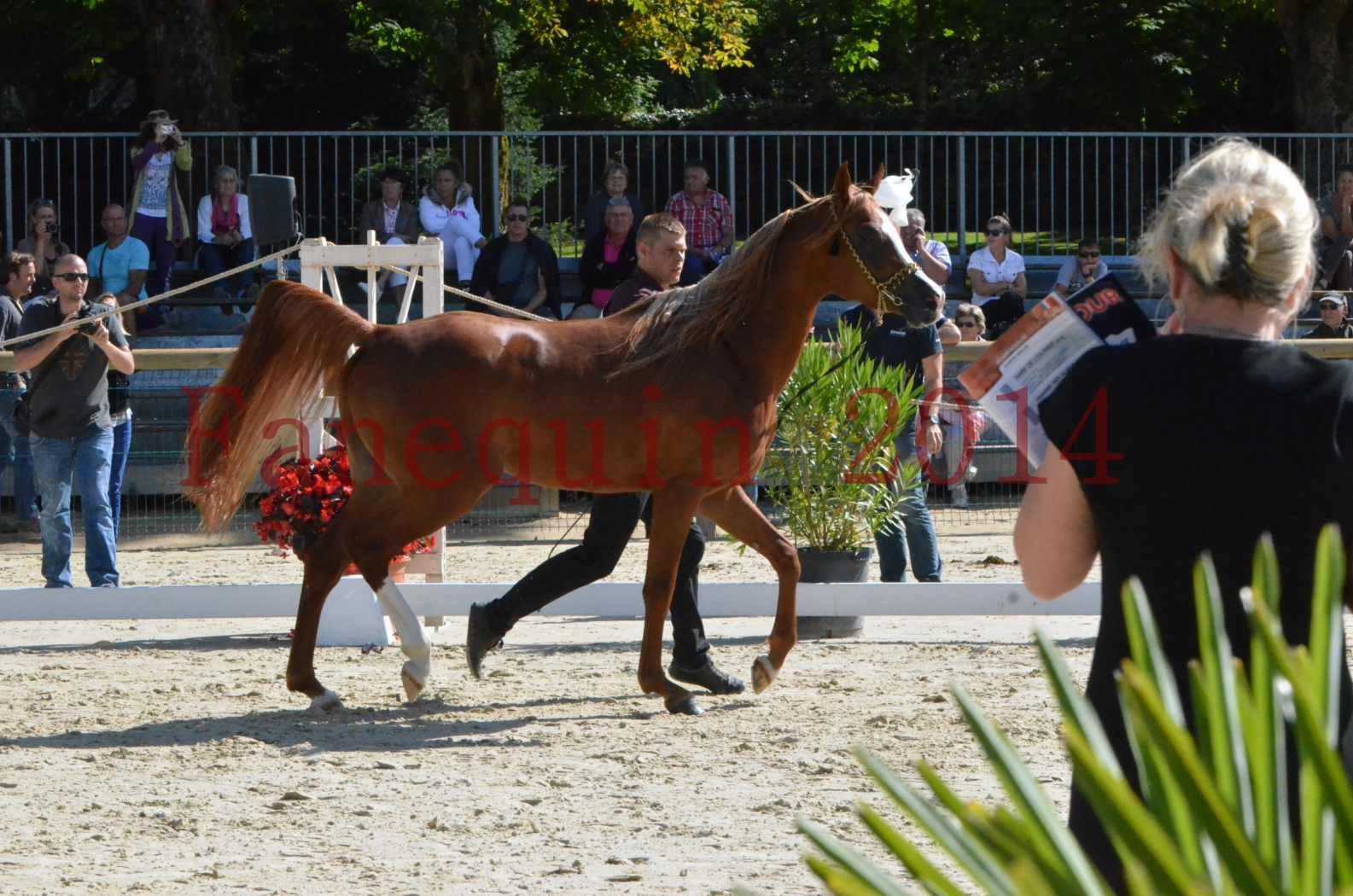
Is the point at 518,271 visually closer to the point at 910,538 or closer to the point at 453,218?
the point at 453,218

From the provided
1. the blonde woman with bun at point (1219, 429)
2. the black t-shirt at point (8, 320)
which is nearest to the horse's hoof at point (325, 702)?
the blonde woman with bun at point (1219, 429)

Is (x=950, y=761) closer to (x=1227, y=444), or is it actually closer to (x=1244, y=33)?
(x=1227, y=444)

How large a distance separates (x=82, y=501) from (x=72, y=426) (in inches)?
15.0

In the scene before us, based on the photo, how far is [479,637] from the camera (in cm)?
676

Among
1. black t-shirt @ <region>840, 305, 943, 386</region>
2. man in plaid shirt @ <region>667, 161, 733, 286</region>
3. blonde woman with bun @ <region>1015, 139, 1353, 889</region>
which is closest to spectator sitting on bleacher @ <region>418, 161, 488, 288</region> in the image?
man in plaid shirt @ <region>667, 161, 733, 286</region>

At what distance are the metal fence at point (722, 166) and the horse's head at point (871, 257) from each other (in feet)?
28.3

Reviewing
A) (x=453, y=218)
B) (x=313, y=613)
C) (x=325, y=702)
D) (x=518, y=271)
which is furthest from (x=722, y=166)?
(x=325, y=702)

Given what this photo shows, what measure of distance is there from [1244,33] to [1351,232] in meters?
9.40

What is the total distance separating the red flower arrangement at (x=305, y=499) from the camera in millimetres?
7434

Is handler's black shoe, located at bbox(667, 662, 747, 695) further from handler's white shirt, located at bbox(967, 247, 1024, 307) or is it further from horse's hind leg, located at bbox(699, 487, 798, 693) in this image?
handler's white shirt, located at bbox(967, 247, 1024, 307)

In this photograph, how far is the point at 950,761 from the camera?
542 cm

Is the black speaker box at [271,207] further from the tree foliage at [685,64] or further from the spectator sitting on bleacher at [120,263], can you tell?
the tree foliage at [685,64]

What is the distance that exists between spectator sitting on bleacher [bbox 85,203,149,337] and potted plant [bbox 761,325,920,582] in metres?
7.54

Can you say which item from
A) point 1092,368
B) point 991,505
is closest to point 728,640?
point 991,505
